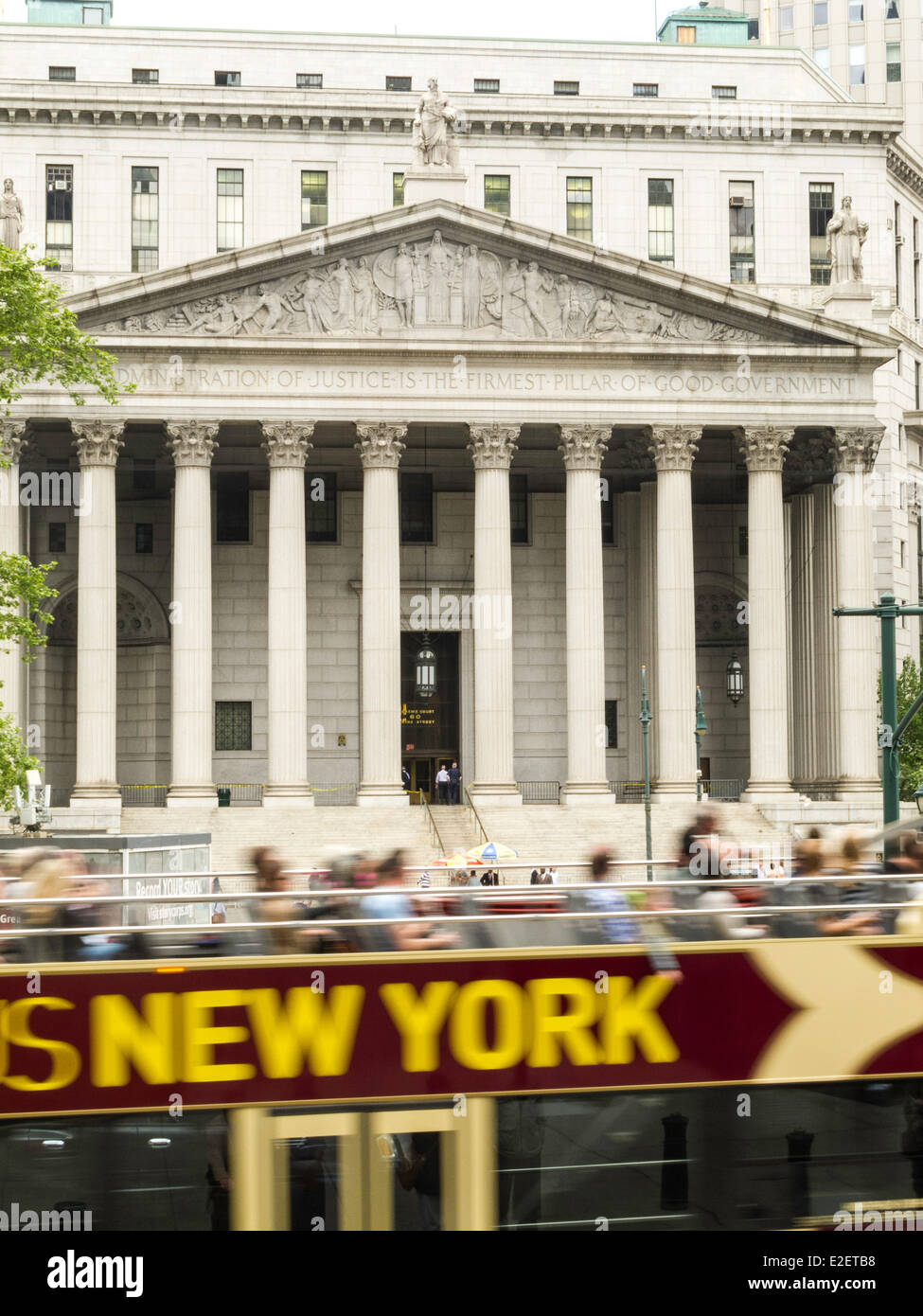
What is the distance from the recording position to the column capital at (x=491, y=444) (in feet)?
174

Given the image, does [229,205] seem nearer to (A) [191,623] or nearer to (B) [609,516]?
(B) [609,516]

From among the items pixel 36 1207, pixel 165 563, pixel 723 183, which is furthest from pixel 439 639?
pixel 36 1207

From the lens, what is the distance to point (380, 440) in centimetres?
5259

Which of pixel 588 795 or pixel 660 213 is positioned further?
pixel 660 213

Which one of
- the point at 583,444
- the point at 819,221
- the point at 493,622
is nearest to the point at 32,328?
the point at 493,622

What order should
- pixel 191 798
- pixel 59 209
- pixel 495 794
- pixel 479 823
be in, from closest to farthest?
1. pixel 479 823
2. pixel 191 798
3. pixel 495 794
4. pixel 59 209

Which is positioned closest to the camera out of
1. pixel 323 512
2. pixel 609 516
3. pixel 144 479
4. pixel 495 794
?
pixel 495 794

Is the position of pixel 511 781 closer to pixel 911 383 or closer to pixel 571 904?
pixel 911 383

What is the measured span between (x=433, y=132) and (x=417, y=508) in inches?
538

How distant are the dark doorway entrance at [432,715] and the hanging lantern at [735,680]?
9725 millimetres

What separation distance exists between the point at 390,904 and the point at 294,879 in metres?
2.70

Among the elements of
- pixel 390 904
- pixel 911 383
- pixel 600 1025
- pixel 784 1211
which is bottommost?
pixel 784 1211

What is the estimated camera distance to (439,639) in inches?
2415

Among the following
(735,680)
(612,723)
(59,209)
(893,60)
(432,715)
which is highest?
(893,60)
